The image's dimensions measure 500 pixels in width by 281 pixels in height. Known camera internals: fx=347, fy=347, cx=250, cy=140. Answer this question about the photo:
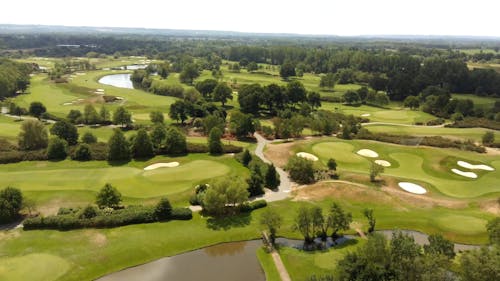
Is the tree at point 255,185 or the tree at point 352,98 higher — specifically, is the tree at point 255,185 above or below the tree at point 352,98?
below

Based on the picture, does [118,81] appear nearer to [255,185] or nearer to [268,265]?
[255,185]

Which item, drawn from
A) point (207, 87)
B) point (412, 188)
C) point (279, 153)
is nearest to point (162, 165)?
point (279, 153)

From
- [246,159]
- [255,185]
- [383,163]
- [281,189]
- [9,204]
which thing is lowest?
[281,189]

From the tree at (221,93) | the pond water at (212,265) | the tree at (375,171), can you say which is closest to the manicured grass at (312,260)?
the pond water at (212,265)

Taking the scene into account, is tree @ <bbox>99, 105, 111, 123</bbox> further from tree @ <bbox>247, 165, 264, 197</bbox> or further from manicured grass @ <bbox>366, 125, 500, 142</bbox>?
manicured grass @ <bbox>366, 125, 500, 142</bbox>

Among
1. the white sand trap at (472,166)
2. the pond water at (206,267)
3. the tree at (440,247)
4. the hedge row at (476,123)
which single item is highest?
the tree at (440,247)

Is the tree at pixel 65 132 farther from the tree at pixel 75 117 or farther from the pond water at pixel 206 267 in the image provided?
the pond water at pixel 206 267
